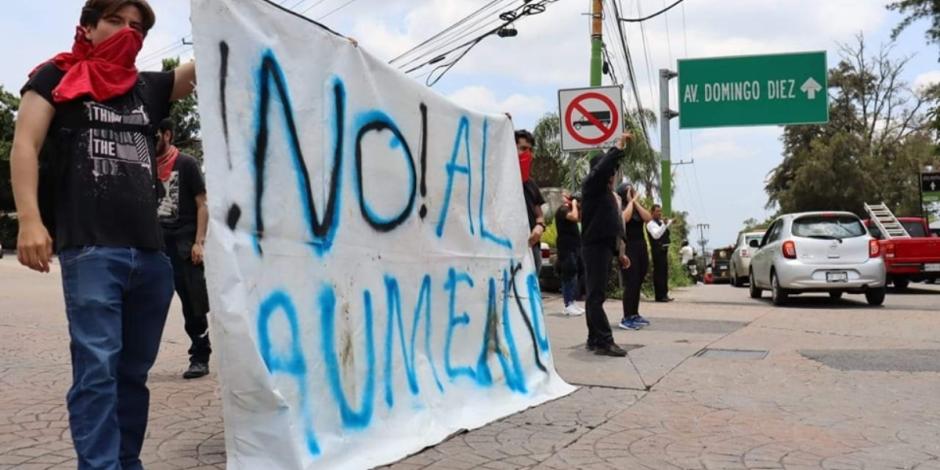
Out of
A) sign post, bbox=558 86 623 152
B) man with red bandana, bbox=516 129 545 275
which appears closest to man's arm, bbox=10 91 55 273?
man with red bandana, bbox=516 129 545 275

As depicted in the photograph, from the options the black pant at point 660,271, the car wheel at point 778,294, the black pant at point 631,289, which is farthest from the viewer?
the black pant at point 660,271

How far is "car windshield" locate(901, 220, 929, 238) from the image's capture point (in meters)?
19.5

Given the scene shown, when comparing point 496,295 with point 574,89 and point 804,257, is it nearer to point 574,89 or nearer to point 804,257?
point 574,89

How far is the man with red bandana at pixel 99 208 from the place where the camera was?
2555 mm

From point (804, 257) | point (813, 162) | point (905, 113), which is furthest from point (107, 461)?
Result: point (905, 113)

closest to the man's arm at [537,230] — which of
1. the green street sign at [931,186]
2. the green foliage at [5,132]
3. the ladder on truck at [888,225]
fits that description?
the ladder on truck at [888,225]

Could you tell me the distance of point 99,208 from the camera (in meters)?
2.66

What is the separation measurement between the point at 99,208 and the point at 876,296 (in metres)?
12.1

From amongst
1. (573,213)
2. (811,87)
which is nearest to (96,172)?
(573,213)

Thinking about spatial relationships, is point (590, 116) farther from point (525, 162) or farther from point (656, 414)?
point (656, 414)

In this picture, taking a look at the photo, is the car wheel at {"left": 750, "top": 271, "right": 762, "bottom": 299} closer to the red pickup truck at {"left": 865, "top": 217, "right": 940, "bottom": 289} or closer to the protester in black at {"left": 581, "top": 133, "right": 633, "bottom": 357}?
the red pickup truck at {"left": 865, "top": 217, "right": 940, "bottom": 289}

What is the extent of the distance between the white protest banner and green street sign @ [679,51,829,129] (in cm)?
1228

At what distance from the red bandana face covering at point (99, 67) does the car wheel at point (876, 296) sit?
11.9 m

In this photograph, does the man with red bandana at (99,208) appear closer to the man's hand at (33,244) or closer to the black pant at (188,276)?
the man's hand at (33,244)
